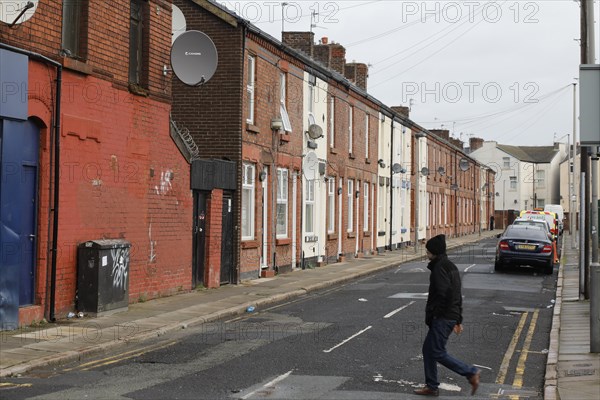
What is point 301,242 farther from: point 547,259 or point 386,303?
point 386,303

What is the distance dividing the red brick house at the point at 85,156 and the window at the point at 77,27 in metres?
0.02

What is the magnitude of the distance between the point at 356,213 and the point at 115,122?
828 inches

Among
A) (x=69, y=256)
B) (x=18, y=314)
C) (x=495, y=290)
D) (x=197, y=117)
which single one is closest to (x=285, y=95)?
(x=197, y=117)

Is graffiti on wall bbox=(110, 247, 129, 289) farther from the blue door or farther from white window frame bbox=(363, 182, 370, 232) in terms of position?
white window frame bbox=(363, 182, 370, 232)

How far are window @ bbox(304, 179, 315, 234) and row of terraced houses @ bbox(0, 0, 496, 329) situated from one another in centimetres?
7

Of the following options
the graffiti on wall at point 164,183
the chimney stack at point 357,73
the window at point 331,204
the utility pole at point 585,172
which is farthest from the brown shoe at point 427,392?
the chimney stack at point 357,73

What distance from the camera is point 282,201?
85.8ft

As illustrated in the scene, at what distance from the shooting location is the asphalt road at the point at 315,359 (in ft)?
29.3

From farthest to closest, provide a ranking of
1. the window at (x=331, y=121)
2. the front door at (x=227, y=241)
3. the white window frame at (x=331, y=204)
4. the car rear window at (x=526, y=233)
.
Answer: the window at (x=331, y=121) < the white window frame at (x=331, y=204) < the car rear window at (x=526, y=233) < the front door at (x=227, y=241)

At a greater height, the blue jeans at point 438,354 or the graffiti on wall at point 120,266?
the graffiti on wall at point 120,266

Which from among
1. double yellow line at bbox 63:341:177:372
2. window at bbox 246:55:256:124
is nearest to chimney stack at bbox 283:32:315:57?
window at bbox 246:55:256:124

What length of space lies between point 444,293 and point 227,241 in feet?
43.1

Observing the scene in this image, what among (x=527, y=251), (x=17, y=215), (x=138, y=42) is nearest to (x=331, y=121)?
(x=527, y=251)

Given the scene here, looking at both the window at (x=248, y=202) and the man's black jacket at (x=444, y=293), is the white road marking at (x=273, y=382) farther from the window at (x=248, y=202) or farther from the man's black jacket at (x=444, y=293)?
the window at (x=248, y=202)
